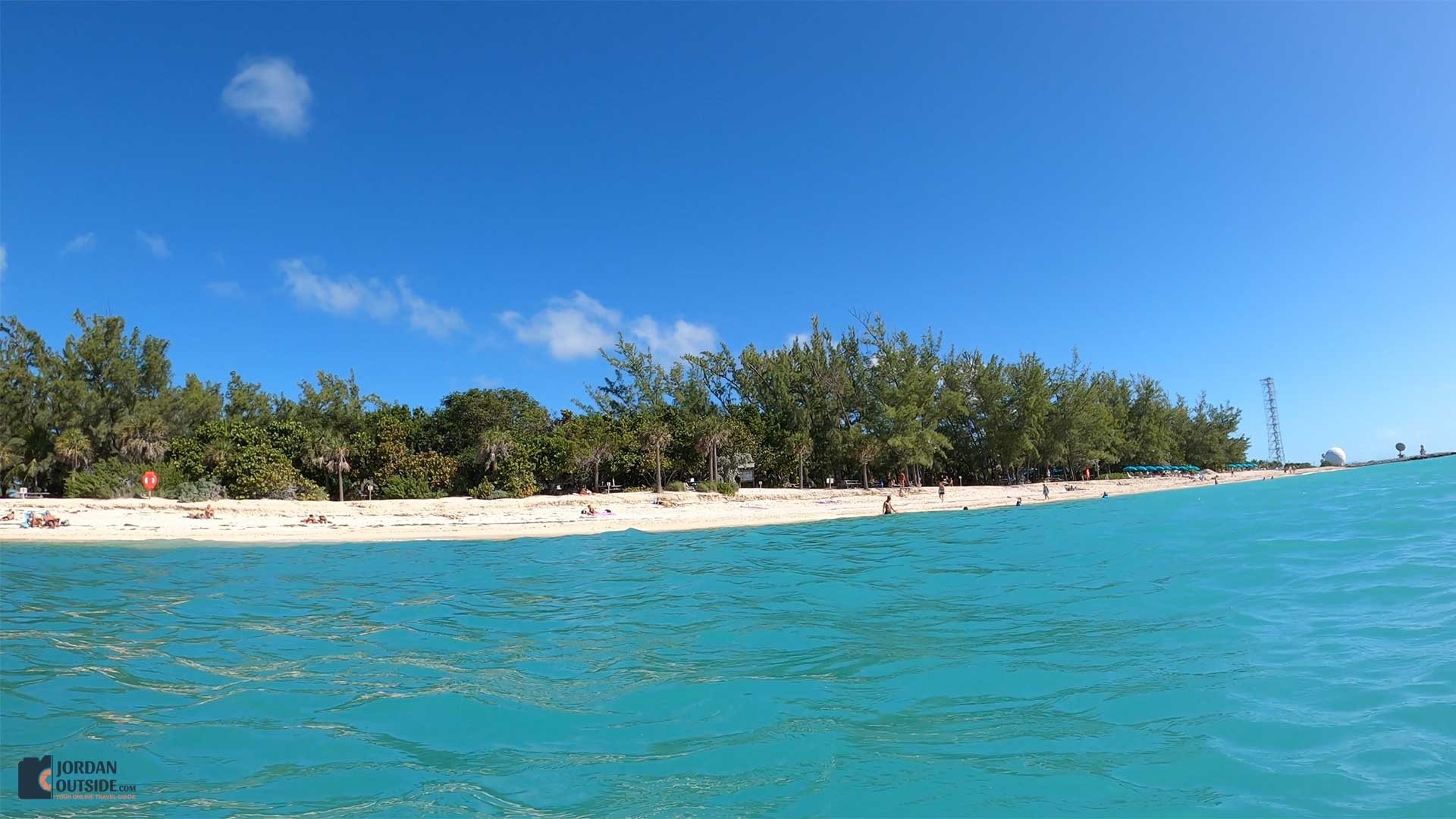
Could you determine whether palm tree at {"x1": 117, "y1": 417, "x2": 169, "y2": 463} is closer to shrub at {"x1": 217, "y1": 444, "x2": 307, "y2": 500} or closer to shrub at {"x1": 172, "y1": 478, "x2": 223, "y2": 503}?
shrub at {"x1": 172, "y1": 478, "x2": 223, "y2": 503}

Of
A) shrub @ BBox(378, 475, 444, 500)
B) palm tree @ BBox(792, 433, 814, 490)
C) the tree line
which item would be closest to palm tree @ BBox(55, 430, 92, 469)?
the tree line

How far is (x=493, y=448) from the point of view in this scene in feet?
147

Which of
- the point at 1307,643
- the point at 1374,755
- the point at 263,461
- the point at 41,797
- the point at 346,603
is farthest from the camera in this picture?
the point at 263,461

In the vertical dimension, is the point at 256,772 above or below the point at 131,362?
below

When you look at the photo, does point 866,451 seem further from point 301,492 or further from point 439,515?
point 301,492

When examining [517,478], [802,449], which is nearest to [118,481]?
[517,478]

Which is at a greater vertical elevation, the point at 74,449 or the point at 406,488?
the point at 74,449

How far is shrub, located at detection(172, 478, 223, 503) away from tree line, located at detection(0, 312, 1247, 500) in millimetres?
133

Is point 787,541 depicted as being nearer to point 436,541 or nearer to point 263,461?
point 436,541

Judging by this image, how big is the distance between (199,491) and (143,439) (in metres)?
9.14

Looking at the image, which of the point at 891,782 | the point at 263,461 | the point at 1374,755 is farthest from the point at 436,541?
the point at 1374,755

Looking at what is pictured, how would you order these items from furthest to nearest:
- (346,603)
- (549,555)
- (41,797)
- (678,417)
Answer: (678,417) < (549,555) < (346,603) < (41,797)

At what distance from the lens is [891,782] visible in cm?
552

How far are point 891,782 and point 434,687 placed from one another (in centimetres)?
529
